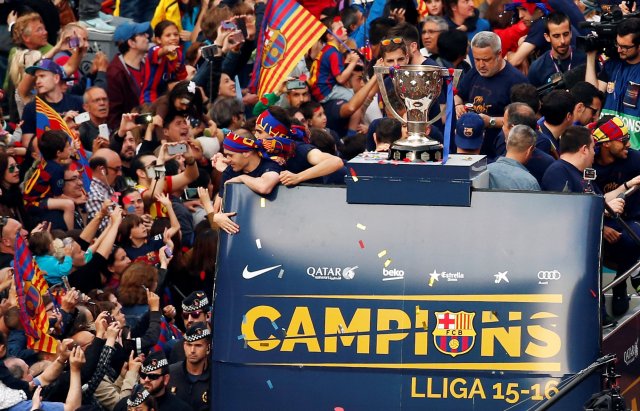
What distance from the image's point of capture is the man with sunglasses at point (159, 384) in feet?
38.9


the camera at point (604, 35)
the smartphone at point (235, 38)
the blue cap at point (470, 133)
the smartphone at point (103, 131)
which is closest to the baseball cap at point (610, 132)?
the blue cap at point (470, 133)

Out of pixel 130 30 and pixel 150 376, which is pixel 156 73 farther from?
pixel 150 376

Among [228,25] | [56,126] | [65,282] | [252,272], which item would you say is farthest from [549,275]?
[228,25]

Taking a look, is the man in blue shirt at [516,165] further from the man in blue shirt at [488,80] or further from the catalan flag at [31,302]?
the catalan flag at [31,302]

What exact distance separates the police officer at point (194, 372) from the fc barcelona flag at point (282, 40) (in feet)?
18.7

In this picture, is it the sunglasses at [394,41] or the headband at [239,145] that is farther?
the sunglasses at [394,41]

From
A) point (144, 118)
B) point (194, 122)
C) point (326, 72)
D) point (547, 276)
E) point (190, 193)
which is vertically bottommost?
point (190, 193)

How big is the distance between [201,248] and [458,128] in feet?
9.21

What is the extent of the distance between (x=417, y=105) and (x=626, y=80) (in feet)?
21.4

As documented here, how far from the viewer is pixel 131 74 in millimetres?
18438

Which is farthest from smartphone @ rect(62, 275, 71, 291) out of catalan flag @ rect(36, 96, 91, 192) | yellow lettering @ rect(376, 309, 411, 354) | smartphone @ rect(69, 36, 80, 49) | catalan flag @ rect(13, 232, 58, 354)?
smartphone @ rect(69, 36, 80, 49)

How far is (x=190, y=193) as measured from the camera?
16516 mm

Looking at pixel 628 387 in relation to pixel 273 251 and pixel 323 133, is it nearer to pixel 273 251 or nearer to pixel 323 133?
pixel 273 251

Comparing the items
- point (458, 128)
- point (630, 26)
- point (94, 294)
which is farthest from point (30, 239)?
point (630, 26)
